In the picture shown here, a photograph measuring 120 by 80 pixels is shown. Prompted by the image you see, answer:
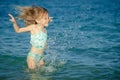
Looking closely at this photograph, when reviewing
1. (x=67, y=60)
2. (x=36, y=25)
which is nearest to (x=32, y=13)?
(x=36, y=25)

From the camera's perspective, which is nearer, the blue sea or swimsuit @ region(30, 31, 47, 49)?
swimsuit @ region(30, 31, 47, 49)

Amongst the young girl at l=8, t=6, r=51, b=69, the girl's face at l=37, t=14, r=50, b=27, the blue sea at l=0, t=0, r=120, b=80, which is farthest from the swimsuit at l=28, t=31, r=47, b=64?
the blue sea at l=0, t=0, r=120, b=80

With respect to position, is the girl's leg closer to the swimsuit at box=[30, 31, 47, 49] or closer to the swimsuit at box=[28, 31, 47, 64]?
the swimsuit at box=[28, 31, 47, 64]

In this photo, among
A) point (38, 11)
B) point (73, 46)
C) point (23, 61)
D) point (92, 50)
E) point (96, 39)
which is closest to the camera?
point (38, 11)

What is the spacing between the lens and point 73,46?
10602mm

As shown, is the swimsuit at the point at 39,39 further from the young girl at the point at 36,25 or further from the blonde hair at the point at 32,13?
the blonde hair at the point at 32,13

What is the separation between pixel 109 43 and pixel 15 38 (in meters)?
4.51

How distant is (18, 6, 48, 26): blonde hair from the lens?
6406 mm

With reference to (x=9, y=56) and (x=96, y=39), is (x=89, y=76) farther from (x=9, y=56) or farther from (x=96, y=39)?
(x=96, y=39)

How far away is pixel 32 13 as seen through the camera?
21.2ft

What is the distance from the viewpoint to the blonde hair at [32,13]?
21.0 ft

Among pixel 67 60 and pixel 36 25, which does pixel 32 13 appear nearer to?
pixel 36 25

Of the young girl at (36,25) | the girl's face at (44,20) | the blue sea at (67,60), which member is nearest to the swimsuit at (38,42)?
the young girl at (36,25)

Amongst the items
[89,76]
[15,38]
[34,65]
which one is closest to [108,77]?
[89,76]
